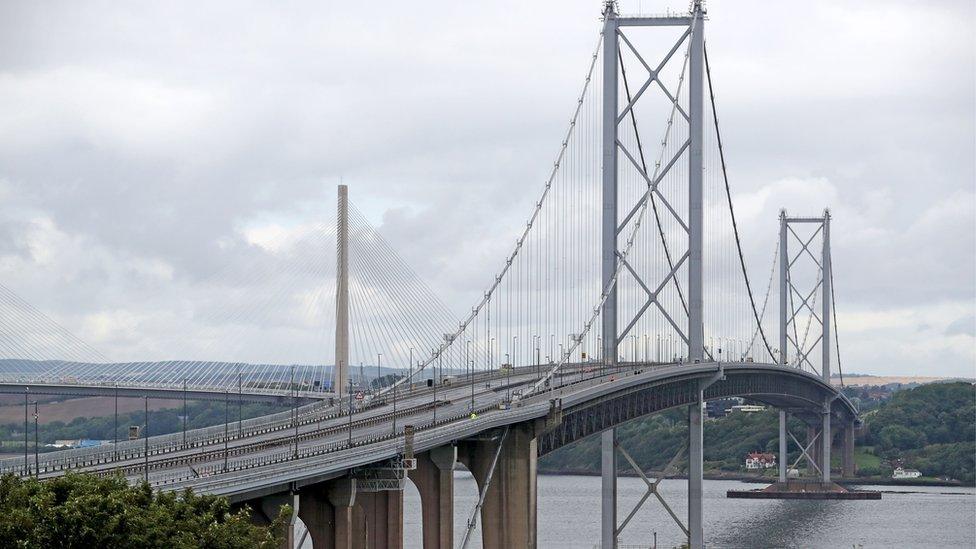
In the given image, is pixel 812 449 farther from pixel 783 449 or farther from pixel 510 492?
pixel 510 492

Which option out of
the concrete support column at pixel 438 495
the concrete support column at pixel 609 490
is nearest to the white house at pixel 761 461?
the concrete support column at pixel 609 490

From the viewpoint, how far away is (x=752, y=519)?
127875 millimetres

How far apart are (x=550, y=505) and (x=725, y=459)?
217 feet

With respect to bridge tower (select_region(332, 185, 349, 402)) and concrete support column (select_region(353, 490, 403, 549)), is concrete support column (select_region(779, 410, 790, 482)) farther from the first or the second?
concrete support column (select_region(353, 490, 403, 549))

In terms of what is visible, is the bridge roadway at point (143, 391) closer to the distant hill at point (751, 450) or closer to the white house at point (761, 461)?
the distant hill at point (751, 450)

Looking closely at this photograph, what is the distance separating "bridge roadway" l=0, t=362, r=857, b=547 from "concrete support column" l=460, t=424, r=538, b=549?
13cm

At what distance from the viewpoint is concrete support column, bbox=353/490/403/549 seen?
57875mm

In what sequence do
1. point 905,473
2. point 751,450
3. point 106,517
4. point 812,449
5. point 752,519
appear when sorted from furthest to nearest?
point 751,450, point 905,473, point 812,449, point 752,519, point 106,517

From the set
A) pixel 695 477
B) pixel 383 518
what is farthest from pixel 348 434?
pixel 695 477

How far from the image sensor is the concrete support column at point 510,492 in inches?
2788

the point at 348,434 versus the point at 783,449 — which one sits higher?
the point at 348,434

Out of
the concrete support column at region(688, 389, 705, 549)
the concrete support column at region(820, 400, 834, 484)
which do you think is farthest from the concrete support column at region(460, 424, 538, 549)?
the concrete support column at region(820, 400, 834, 484)

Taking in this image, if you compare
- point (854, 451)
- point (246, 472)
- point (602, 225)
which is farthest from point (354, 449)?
point (854, 451)

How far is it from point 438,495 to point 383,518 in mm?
6036
